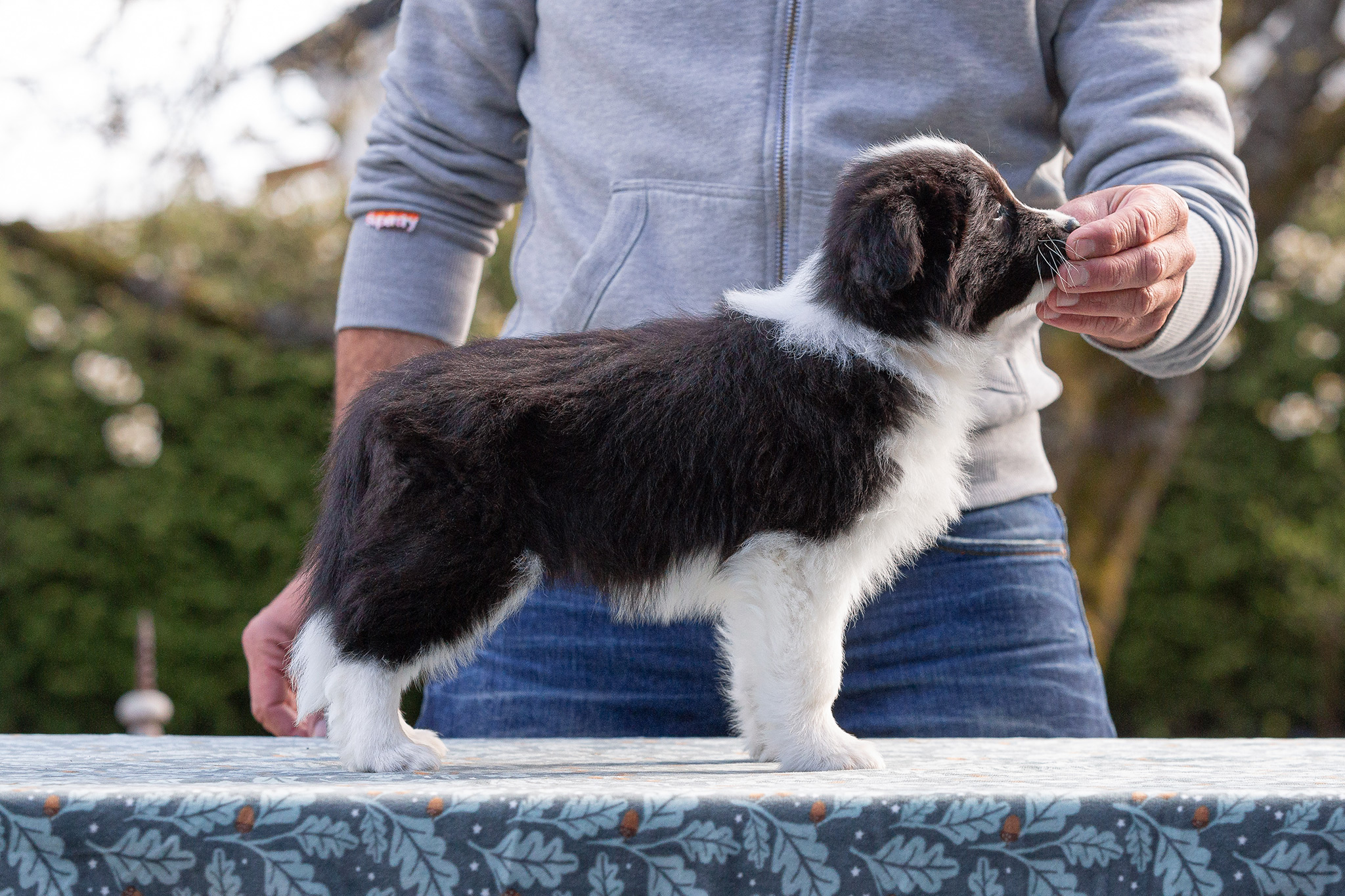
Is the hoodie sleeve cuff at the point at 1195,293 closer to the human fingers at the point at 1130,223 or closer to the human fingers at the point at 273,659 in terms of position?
the human fingers at the point at 1130,223

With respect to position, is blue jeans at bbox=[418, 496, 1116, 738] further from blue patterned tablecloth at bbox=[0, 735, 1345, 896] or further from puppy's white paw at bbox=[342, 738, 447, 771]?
blue patterned tablecloth at bbox=[0, 735, 1345, 896]

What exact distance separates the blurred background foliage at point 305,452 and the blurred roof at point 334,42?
0.10 meters

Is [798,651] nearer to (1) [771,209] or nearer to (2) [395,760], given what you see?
(2) [395,760]

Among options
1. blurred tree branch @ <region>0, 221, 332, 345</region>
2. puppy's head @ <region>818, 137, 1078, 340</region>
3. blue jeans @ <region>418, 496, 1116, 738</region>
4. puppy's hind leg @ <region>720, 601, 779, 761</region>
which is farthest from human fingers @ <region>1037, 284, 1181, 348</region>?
blurred tree branch @ <region>0, 221, 332, 345</region>

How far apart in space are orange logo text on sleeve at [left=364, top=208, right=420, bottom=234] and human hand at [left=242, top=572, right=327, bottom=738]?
995mm

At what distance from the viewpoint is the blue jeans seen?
2998 millimetres

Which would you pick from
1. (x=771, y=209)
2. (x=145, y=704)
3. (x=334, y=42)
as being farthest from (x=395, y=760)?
(x=334, y=42)

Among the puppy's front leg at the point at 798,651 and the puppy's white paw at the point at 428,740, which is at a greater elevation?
the puppy's front leg at the point at 798,651

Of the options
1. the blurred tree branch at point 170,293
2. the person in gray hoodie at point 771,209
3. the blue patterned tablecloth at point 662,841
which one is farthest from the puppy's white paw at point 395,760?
the blurred tree branch at point 170,293

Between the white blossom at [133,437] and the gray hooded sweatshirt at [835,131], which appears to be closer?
the gray hooded sweatshirt at [835,131]

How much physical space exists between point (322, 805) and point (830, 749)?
1.03 m

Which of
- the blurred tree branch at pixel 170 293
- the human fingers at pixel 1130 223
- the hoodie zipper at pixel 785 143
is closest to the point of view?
the human fingers at pixel 1130 223

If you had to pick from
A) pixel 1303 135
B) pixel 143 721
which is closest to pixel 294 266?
pixel 143 721

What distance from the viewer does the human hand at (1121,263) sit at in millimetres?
2307
